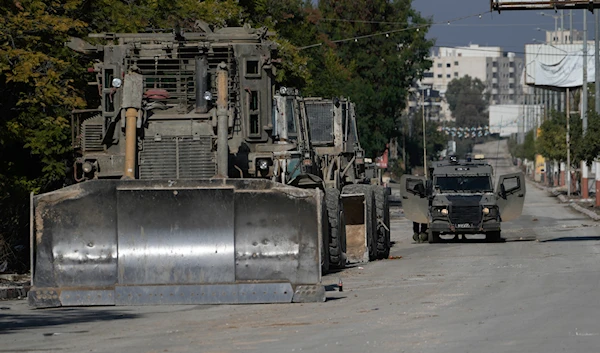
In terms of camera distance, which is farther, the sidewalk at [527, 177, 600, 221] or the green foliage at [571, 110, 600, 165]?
the green foliage at [571, 110, 600, 165]

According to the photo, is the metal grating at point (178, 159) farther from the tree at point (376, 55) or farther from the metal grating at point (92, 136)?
the tree at point (376, 55)

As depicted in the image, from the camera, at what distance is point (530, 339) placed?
11.7 m

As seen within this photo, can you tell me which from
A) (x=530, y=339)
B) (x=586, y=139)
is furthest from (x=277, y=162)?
(x=586, y=139)

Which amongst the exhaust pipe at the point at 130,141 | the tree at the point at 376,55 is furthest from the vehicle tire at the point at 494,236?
the tree at the point at 376,55

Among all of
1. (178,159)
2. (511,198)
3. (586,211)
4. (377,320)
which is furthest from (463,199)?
(586,211)

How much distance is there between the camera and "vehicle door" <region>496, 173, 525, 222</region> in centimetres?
2994

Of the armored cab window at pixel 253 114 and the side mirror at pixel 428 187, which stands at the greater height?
the armored cab window at pixel 253 114

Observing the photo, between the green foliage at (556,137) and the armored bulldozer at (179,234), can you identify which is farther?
the green foliage at (556,137)

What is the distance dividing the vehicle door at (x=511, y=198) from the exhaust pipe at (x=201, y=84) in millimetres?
13644

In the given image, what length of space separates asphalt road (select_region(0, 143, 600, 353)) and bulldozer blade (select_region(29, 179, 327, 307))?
0.33 meters

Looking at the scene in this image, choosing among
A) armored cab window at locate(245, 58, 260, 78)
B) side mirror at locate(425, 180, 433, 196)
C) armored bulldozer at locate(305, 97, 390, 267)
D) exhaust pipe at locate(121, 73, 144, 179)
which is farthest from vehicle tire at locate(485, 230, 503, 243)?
exhaust pipe at locate(121, 73, 144, 179)

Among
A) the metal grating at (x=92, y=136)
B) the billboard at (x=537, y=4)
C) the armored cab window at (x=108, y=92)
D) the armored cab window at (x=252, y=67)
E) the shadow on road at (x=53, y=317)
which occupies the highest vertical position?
the billboard at (x=537, y=4)

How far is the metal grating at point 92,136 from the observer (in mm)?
18000

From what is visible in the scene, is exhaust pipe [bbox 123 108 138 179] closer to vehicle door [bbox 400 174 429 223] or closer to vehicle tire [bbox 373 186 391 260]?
vehicle tire [bbox 373 186 391 260]
